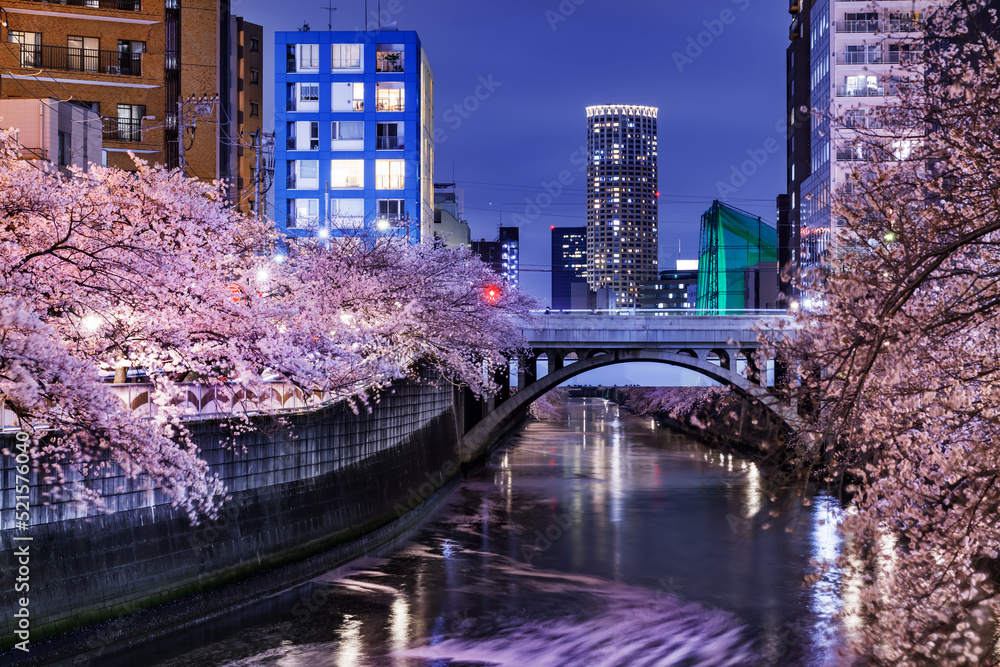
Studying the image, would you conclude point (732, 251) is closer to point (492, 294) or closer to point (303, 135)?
point (303, 135)

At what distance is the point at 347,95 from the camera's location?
182 ft

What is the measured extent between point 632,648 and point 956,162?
12821mm

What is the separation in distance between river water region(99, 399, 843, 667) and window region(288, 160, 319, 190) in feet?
84.8

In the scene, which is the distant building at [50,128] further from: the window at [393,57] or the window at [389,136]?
the window at [393,57]

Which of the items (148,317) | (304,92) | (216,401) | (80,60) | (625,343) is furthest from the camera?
(304,92)

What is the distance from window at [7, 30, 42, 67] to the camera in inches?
1494

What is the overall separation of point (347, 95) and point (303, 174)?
17.6 ft

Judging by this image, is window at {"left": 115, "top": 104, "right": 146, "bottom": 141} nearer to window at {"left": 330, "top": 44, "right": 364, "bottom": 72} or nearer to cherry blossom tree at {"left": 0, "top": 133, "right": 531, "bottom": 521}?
cherry blossom tree at {"left": 0, "top": 133, "right": 531, "bottom": 521}

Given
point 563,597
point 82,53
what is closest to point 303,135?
point 82,53

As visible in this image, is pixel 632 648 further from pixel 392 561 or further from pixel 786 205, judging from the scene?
pixel 786 205

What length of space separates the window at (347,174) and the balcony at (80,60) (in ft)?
52.6

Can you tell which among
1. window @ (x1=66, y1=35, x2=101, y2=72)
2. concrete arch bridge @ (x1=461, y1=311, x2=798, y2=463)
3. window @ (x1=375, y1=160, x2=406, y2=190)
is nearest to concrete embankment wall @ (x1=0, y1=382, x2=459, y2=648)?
concrete arch bridge @ (x1=461, y1=311, x2=798, y2=463)

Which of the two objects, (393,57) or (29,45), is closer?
(29,45)

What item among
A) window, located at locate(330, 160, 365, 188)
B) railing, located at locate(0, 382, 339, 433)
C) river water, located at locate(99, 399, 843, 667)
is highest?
window, located at locate(330, 160, 365, 188)
